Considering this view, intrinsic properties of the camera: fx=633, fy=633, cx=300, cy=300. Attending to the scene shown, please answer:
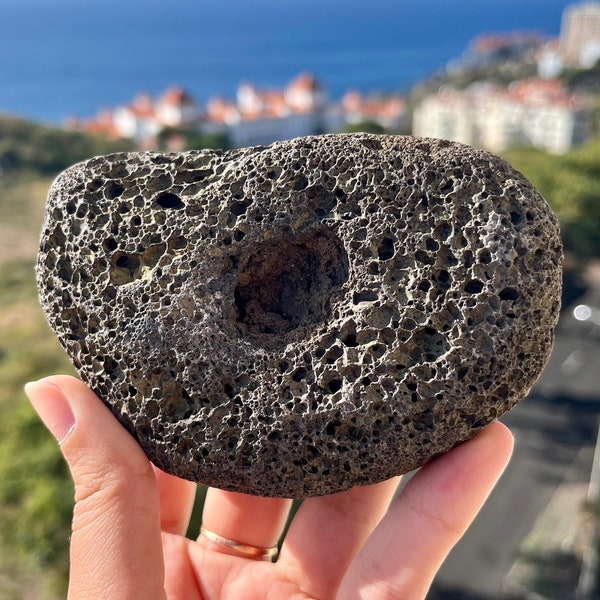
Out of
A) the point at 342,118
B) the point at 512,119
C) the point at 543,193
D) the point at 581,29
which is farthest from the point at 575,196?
the point at 581,29

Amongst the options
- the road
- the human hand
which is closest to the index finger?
the human hand

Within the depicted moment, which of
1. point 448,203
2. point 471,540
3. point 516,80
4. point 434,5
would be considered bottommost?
point 471,540

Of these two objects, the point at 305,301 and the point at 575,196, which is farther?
the point at 575,196

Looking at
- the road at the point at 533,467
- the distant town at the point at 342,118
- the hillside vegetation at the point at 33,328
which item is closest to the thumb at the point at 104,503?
the hillside vegetation at the point at 33,328

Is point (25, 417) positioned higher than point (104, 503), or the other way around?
point (104, 503)

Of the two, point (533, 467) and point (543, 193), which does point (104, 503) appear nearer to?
point (533, 467)

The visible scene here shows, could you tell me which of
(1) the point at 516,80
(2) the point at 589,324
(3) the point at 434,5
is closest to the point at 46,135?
(2) the point at 589,324

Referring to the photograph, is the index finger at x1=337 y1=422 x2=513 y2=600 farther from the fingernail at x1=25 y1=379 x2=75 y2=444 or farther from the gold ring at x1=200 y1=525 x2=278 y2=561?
the fingernail at x1=25 y1=379 x2=75 y2=444

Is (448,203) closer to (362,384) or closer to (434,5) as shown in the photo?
(362,384)
